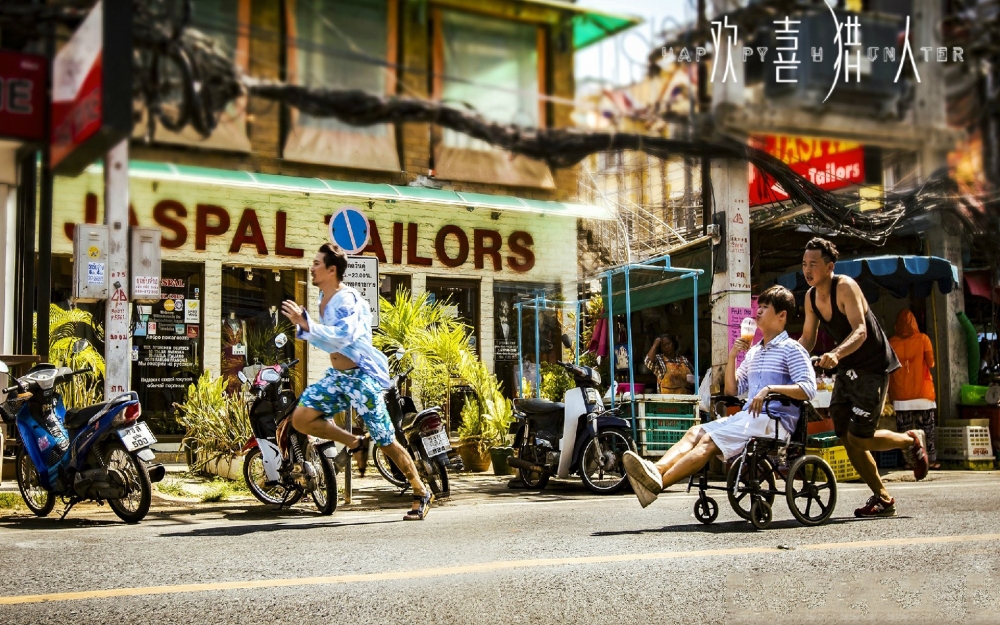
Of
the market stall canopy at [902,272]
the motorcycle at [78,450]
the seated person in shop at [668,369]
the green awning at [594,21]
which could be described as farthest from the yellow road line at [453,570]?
the seated person in shop at [668,369]

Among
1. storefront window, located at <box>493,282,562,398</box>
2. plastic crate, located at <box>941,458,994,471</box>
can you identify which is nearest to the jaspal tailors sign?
storefront window, located at <box>493,282,562,398</box>

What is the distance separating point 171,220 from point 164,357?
445 inches

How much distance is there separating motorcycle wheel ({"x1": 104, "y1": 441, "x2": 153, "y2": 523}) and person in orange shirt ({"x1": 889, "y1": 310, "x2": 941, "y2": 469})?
7822 millimetres

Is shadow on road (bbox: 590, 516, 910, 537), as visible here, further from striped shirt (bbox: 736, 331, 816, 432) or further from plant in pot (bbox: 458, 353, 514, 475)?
plant in pot (bbox: 458, 353, 514, 475)

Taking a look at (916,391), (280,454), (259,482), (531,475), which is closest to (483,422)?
(531,475)

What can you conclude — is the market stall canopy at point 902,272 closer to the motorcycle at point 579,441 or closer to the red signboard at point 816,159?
the motorcycle at point 579,441

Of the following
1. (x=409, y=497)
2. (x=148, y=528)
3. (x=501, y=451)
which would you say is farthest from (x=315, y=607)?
(x=501, y=451)

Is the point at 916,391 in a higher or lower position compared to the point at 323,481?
higher

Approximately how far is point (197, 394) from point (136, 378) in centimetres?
262

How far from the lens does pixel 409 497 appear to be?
28.3 ft

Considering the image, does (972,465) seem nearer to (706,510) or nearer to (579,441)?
(579,441)

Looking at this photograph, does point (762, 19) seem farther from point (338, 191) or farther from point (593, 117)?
point (338, 191)

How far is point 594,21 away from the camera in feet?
2.85

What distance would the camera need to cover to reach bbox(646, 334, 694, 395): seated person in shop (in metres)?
12.1
